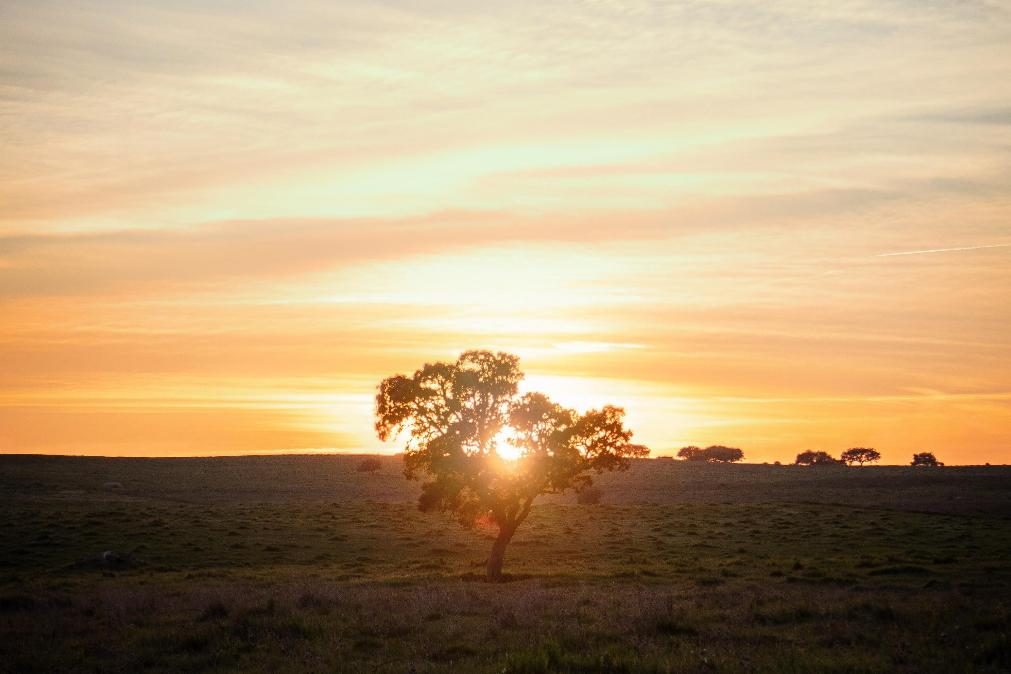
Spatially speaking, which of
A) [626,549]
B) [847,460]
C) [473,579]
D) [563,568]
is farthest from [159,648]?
[847,460]

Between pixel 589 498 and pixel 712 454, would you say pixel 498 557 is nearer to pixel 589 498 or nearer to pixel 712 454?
pixel 589 498

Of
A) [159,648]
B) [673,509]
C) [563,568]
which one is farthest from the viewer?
[673,509]

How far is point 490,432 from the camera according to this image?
47.1 m

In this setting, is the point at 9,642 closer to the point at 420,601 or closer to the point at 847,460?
the point at 420,601

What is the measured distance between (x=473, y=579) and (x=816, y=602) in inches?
761

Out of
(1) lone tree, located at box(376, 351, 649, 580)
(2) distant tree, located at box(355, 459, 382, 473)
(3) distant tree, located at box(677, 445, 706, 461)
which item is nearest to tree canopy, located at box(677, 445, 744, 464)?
(3) distant tree, located at box(677, 445, 706, 461)

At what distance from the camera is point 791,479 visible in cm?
11369

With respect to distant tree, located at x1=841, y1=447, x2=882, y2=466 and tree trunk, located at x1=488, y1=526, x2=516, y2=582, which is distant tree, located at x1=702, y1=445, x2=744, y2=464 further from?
tree trunk, located at x1=488, y1=526, x2=516, y2=582

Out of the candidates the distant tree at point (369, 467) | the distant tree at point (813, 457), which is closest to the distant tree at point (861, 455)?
the distant tree at point (813, 457)

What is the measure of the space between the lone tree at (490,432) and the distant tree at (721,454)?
432ft

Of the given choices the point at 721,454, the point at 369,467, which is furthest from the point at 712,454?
the point at 369,467

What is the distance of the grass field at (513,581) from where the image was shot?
824 inches

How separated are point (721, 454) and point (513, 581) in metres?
142

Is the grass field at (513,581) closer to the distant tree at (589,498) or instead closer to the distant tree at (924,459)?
the distant tree at (589,498)
